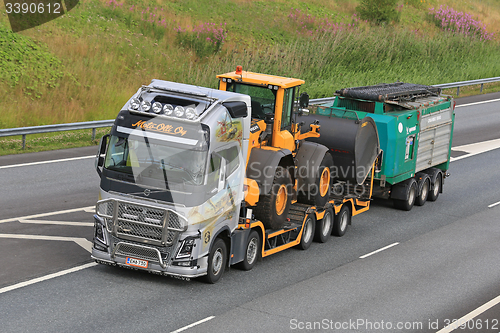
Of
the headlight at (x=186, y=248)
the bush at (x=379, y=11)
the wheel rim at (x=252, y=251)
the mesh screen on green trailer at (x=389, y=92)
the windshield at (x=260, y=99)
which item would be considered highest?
the bush at (x=379, y=11)

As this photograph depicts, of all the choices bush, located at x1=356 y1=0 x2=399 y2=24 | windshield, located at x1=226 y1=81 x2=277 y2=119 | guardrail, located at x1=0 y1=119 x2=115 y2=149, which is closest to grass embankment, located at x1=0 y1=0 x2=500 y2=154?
guardrail, located at x1=0 y1=119 x2=115 y2=149

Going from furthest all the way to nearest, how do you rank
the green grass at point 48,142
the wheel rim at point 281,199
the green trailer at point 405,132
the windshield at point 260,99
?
1. the green grass at point 48,142
2. the green trailer at point 405,132
3. the windshield at point 260,99
4. the wheel rim at point 281,199

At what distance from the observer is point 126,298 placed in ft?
Result: 35.4

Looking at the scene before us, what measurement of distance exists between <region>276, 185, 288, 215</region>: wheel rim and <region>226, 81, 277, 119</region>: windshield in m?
1.50

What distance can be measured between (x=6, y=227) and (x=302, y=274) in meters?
6.03

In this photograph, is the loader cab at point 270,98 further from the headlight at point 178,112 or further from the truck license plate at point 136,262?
the truck license plate at point 136,262

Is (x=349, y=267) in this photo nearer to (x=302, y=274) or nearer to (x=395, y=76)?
(x=302, y=274)

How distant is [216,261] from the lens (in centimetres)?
1175

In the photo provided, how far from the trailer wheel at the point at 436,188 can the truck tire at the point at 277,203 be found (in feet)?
24.6

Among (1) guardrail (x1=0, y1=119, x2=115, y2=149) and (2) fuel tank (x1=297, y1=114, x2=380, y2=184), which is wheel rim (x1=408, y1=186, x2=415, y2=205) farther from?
(1) guardrail (x1=0, y1=119, x2=115, y2=149)

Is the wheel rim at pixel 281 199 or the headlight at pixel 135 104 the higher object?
the headlight at pixel 135 104

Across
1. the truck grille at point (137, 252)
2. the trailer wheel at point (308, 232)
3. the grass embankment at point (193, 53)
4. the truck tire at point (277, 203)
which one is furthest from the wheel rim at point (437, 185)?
the grass embankment at point (193, 53)

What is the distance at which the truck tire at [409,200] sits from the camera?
1817 centimetres

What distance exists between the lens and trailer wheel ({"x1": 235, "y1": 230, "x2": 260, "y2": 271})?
12.5 m
